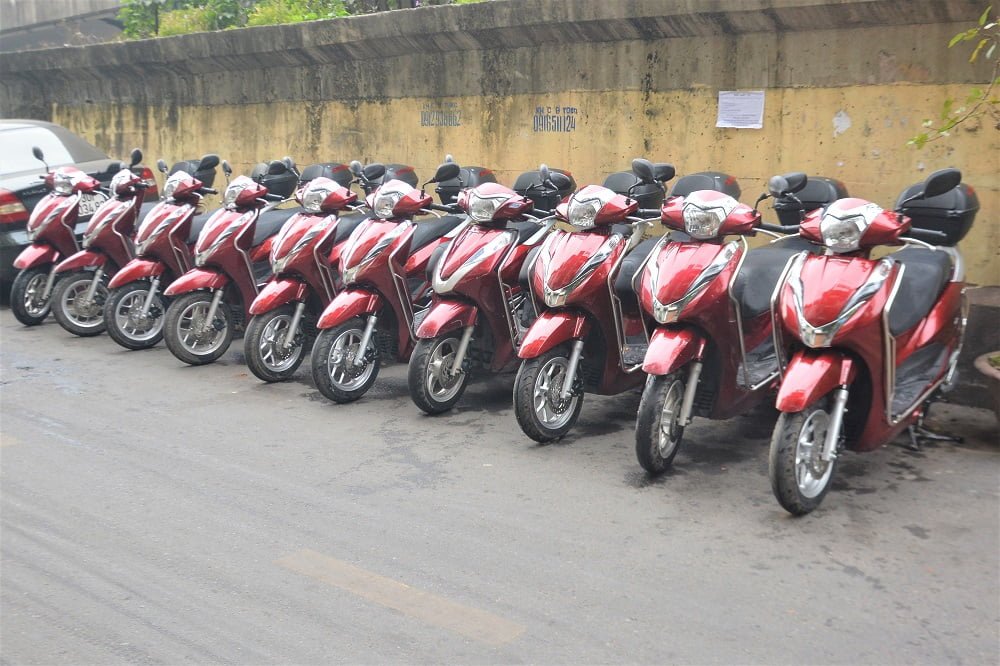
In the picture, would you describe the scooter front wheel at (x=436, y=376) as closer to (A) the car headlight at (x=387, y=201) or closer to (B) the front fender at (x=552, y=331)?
(B) the front fender at (x=552, y=331)

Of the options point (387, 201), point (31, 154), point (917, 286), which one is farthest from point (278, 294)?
point (31, 154)

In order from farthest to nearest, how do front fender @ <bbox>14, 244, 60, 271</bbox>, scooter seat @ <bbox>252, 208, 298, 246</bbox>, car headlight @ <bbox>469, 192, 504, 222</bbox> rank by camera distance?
front fender @ <bbox>14, 244, 60, 271</bbox> < scooter seat @ <bbox>252, 208, 298, 246</bbox> < car headlight @ <bbox>469, 192, 504, 222</bbox>

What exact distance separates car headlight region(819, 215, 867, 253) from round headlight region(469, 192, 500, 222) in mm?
2344

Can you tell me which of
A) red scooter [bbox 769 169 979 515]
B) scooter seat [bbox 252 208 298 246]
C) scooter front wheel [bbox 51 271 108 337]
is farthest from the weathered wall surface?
scooter front wheel [bbox 51 271 108 337]

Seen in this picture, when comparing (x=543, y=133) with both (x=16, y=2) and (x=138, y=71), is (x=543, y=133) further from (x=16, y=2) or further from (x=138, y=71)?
(x=16, y=2)

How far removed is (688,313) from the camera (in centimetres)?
557

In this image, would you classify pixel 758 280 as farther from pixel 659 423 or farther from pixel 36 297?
pixel 36 297

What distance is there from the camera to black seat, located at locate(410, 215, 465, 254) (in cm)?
764

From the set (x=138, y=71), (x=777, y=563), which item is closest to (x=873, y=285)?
(x=777, y=563)

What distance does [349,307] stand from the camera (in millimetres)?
7148

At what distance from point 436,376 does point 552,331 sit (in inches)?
43.2

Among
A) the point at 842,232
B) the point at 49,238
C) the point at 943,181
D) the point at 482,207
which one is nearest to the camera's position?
the point at 842,232

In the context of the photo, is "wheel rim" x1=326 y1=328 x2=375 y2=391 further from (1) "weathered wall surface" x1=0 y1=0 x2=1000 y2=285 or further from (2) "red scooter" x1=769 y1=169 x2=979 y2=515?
(1) "weathered wall surface" x1=0 y1=0 x2=1000 y2=285

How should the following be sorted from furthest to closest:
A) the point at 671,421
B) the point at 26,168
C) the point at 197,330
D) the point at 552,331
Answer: the point at 26,168 → the point at 197,330 → the point at 552,331 → the point at 671,421
